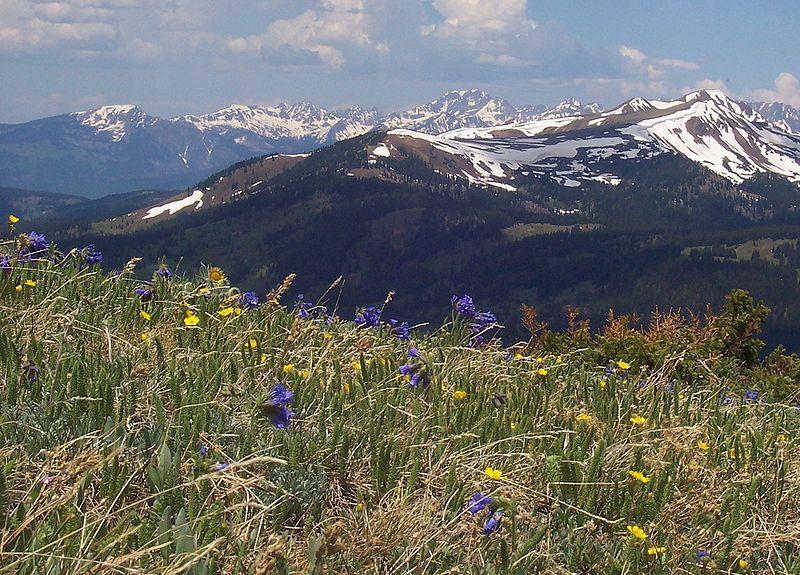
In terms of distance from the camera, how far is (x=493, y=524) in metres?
3.51

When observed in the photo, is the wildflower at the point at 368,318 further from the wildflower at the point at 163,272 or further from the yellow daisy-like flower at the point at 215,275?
the wildflower at the point at 163,272

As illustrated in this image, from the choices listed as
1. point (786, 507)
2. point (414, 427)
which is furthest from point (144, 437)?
point (786, 507)

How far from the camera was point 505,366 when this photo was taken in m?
6.39

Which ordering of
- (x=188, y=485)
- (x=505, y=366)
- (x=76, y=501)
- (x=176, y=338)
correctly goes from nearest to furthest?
(x=76, y=501) → (x=188, y=485) → (x=176, y=338) → (x=505, y=366)

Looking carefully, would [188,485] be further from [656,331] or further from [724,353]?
[656,331]

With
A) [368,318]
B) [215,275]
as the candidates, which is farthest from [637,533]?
[215,275]

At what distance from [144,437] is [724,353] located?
11.3m

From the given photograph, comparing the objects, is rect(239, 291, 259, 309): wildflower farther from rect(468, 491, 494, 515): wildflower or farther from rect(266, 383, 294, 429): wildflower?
rect(468, 491, 494, 515): wildflower

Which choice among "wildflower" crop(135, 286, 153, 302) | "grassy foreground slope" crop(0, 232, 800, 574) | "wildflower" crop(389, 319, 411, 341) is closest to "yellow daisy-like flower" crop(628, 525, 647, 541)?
"grassy foreground slope" crop(0, 232, 800, 574)

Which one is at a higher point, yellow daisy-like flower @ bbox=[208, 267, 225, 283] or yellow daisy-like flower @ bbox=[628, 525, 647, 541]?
yellow daisy-like flower @ bbox=[208, 267, 225, 283]

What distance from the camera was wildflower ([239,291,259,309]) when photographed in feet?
23.4

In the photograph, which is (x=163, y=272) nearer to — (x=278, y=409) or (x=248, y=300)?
(x=248, y=300)

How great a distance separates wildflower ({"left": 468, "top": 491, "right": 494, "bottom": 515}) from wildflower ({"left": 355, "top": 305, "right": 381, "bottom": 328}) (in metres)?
4.10

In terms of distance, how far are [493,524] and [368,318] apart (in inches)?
174
